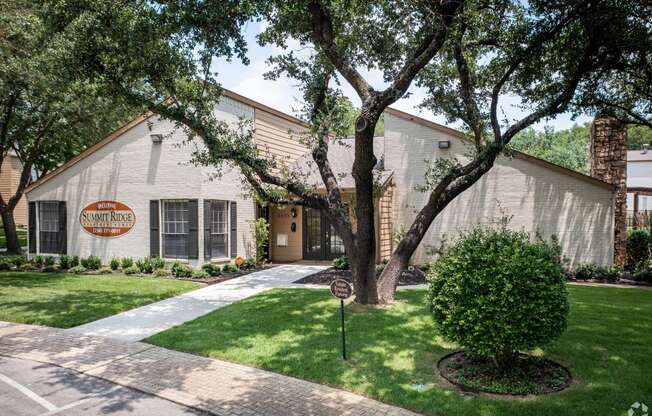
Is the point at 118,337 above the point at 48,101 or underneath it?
underneath

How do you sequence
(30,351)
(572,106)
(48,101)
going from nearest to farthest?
(30,351), (572,106), (48,101)

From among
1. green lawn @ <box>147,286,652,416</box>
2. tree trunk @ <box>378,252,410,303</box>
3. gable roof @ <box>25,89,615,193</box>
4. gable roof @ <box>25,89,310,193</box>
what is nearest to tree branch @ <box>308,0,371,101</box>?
tree trunk @ <box>378,252,410,303</box>

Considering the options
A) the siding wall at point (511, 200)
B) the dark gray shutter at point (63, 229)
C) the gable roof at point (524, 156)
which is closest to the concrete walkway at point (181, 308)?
the siding wall at point (511, 200)

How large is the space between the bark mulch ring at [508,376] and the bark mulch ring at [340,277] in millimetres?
6029

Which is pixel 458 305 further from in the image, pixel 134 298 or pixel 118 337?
pixel 134 298

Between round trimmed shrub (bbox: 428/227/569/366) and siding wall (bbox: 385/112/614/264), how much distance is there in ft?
28.3

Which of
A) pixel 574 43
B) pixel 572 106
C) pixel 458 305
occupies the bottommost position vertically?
pixel 458 305

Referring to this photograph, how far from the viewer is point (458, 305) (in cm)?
544

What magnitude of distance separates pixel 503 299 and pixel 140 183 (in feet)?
45.1

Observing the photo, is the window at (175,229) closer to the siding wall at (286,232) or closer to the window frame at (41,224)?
the siding wall at (286,232)

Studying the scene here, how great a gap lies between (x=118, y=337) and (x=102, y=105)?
43.1ft

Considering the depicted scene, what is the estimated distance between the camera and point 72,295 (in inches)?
439

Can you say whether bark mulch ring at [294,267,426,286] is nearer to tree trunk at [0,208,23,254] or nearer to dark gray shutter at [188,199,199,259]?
dark gray shutter at [188,199,199,259]

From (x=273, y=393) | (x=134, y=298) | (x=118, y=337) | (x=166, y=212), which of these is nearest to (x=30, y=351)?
(x=118, y=337)
